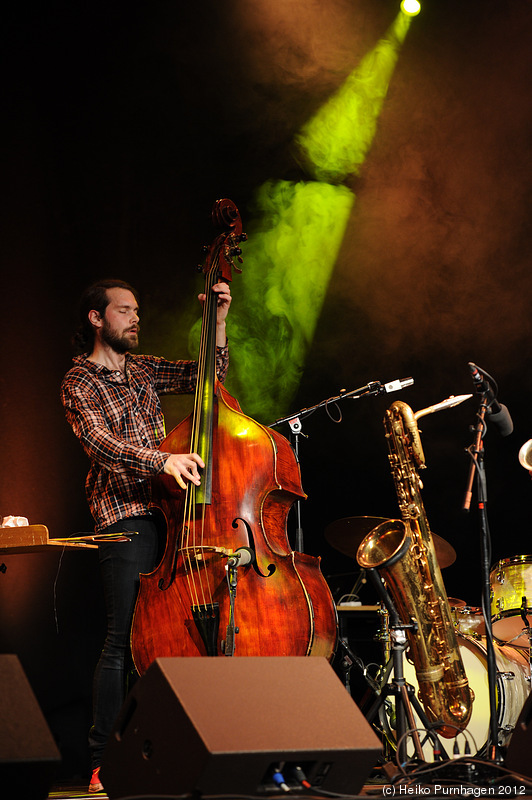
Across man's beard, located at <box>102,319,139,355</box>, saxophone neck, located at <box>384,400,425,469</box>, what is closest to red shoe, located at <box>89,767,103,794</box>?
man's beard, located at <box>102,319,139,355</box>

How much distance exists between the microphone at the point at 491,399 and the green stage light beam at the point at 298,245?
169 cm

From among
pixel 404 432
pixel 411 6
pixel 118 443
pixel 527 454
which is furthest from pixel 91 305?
pixel 411 6

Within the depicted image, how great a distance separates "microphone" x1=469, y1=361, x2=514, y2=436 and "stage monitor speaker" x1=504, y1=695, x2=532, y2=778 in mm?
1045

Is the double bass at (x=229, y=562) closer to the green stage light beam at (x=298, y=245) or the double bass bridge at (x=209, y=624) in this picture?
the double bass bridge at (x=209, y=624)

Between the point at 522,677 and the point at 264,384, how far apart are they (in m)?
1.94

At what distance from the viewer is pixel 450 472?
14.9 ft

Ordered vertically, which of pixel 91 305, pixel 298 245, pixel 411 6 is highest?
pixel 411 6

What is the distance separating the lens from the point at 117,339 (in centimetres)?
329

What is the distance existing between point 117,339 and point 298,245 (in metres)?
1.72

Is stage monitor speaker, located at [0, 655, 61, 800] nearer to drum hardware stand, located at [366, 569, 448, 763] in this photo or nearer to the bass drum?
drum hardware stand, located at [366, 569, 448, 763]

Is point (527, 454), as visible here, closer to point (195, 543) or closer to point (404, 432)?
point (404, 432)

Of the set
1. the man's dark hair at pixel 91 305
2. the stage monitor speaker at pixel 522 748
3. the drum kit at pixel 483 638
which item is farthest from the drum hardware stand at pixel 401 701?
the man's dark hair at pixel 91 305

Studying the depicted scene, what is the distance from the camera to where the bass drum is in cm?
369

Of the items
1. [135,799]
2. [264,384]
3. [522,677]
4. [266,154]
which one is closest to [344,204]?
[266,154]
